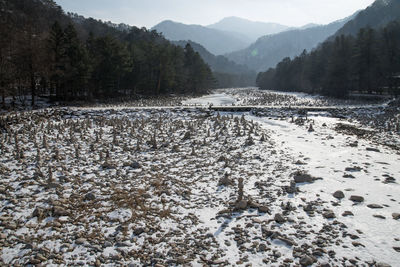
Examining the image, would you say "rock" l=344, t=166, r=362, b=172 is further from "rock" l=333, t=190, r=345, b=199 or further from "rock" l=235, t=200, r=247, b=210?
"rock" l=235, t=200, r=247, b=210

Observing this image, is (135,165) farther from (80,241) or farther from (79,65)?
(79,65)

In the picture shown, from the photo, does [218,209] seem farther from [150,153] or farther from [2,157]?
[2,157]

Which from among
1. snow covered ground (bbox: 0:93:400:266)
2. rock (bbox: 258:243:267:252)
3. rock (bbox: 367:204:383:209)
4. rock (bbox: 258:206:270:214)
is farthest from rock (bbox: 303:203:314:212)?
rock (bbox: 258:243:267:252)

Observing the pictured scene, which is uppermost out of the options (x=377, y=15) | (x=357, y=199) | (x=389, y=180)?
(x=377, y=15)

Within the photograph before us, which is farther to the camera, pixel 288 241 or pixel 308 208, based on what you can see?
pixel 308 208

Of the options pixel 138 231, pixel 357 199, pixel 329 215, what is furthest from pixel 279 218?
pixel 138 231

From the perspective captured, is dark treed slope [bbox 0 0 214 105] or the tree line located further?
the tree line

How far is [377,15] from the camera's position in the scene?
132 m

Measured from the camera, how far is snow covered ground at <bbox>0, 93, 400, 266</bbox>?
5312 millimetres

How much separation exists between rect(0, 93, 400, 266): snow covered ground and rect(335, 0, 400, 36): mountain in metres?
149

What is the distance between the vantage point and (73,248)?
5352 mm

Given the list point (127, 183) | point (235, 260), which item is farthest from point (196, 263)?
point (127, 183)

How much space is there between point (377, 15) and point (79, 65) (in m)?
161

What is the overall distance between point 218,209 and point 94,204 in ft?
12.2
